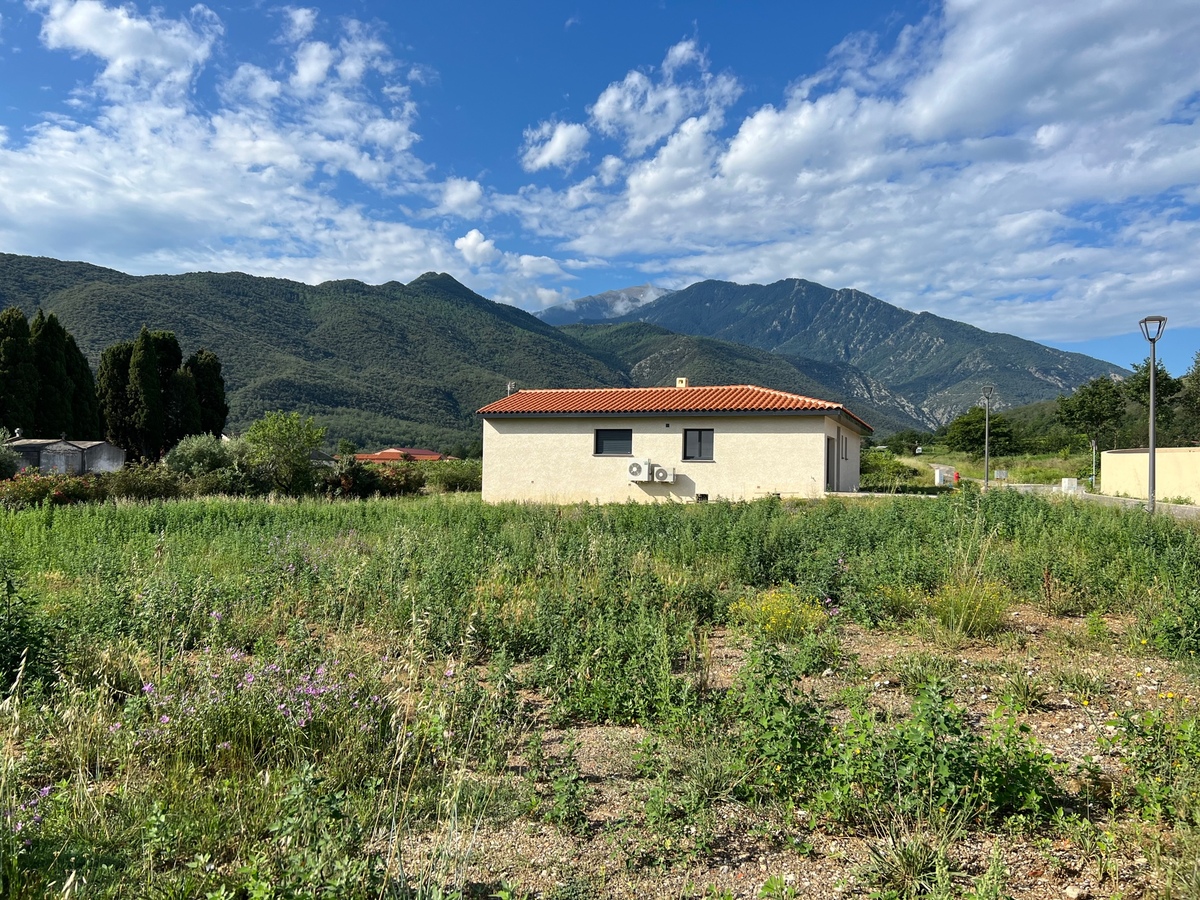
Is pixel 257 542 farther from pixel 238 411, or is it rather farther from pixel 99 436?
pixel 238 411

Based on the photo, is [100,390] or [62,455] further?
[100,390]

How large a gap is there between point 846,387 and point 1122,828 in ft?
617

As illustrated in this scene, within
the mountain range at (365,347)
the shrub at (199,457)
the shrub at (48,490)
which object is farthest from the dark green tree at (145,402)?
the mountain range at (365,347)

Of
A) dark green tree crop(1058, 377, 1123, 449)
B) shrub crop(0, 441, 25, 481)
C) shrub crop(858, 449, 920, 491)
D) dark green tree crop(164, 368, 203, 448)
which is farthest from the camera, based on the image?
dark green tree crop(1058, 377, 1123, 449)

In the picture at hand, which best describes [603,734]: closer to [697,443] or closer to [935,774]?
[935,774]

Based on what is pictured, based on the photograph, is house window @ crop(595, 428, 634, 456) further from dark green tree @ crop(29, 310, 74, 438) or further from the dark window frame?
dark green tree @ crop(29, 310, 74, 438)

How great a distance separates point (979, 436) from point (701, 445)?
3589cm

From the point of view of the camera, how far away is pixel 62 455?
26.1 m

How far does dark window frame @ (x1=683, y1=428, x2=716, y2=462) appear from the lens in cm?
2133

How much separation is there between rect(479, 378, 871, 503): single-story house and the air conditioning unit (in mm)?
35

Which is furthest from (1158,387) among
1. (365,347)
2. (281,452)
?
(365,347)

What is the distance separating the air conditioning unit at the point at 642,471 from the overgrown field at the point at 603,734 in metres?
13.9

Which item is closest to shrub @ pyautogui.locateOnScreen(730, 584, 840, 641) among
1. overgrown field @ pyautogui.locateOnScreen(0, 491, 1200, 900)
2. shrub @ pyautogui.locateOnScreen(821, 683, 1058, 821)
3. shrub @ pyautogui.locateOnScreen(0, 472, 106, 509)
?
overgrown field @ pyautogui.locateOnScreen(0, 491, 1200, 900)

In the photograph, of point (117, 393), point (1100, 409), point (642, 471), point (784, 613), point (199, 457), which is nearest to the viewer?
point (784, 613)
